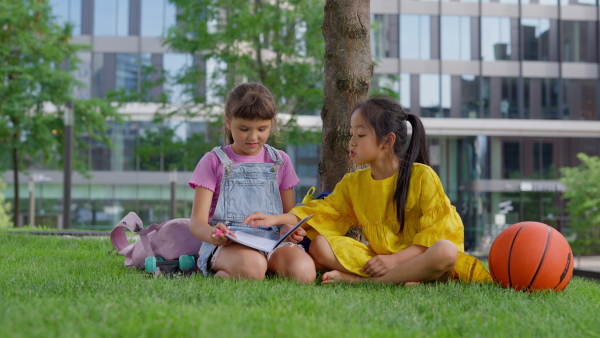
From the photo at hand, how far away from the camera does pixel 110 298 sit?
10.5 feet

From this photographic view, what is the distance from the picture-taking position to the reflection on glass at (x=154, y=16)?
27.8 meters

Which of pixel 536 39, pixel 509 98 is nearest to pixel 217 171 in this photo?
pixel 509 98

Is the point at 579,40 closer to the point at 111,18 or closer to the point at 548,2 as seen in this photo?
the point at 548,2

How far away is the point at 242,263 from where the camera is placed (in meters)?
4.38

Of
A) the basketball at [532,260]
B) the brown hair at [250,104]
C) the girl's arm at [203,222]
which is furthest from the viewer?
the brown hair at [250,104]

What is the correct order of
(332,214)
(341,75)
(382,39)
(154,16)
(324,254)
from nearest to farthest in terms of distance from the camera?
(324,254) < (332,214) < (341,75) < (154,16) < (382,39)

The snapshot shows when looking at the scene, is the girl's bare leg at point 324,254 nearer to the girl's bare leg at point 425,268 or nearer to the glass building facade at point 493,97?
the girl's bare leg at point 425,268

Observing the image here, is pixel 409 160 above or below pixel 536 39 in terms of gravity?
below

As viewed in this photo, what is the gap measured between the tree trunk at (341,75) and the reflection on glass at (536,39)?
25.6 metres

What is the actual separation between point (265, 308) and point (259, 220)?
143 cm

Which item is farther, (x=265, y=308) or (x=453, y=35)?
(x=453, y=35)

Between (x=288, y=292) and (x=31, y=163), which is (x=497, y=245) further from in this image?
(x=31, y=163)

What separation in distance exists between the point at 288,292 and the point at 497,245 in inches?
62.1

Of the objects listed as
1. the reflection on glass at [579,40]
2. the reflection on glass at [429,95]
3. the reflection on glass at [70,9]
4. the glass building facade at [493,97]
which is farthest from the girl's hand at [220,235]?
the reflection on glass at [579,40]
